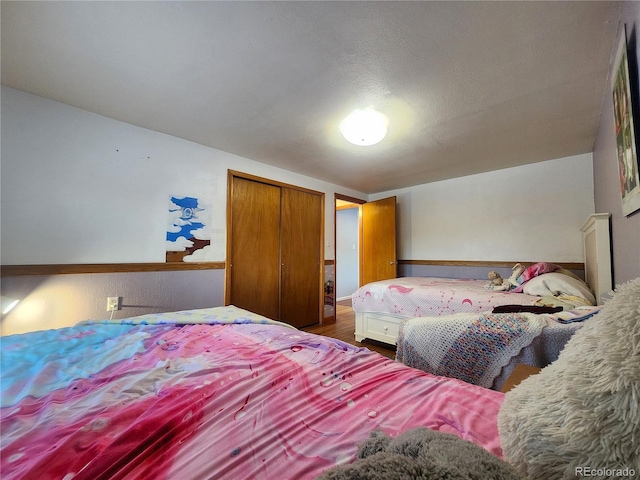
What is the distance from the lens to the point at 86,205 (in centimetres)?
202

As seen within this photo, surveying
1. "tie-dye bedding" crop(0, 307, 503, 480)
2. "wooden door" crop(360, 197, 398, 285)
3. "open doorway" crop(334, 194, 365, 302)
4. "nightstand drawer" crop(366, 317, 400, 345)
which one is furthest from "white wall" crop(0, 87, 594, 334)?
"open doorway" crop(334, 194, 365, 302)

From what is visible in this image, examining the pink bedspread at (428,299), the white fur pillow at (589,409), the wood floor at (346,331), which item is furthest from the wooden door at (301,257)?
the white fur pillow at (589,409)

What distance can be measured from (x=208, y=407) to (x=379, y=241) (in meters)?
3.88

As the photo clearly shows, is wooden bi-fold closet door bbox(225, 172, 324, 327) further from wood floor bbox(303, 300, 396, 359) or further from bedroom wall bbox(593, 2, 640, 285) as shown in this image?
bedroom wall bbox(593, 2, 640, 285)

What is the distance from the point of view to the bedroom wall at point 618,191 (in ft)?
3.46

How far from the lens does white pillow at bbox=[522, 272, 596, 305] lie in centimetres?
198

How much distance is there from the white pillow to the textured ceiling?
53.5 inches

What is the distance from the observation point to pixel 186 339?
49.5 inches

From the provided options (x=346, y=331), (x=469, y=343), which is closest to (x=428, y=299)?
(x=469, y=343)

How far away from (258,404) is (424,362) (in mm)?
1079

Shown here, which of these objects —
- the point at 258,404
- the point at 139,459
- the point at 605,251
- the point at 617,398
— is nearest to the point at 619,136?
the point at 605,251

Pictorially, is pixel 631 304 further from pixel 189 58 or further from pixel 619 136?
pixel 189 58

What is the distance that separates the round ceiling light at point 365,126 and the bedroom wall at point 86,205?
64.6 inches

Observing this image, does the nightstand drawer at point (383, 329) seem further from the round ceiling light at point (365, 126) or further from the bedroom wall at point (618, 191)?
the round ceiling light at point (365, 126)
